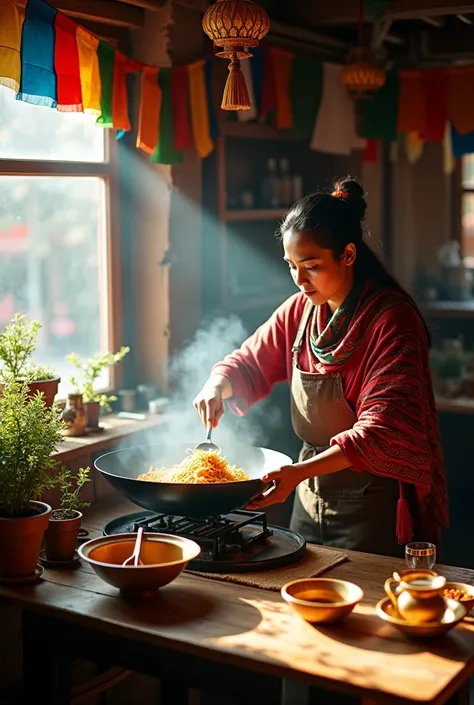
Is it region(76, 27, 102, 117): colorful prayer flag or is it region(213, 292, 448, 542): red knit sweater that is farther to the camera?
region(76, 27, 102, 117): colorful prayer flag

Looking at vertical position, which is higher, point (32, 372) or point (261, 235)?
point (261, 235)

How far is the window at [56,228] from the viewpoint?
345 cm

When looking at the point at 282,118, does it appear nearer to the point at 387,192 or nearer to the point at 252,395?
the point at 252,395

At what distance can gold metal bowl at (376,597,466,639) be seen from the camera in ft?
7.24

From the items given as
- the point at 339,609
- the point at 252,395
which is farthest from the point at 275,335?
the point at 339,609

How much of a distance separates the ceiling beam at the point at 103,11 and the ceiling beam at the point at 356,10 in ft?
4.59

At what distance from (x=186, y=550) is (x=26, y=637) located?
19.8 inches

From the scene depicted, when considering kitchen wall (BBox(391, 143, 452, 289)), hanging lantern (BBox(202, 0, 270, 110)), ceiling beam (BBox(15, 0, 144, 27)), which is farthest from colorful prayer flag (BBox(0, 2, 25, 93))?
kitchen wall (BBox(391, 143, 452, 289))

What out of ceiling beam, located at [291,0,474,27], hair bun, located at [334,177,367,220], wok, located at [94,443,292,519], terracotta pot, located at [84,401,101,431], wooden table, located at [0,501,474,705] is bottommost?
wooden table, located at [0,501,474,705]

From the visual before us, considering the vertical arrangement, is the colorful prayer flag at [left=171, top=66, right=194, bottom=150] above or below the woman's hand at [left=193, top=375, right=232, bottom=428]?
above

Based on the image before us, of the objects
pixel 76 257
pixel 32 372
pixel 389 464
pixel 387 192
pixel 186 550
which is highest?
pixel 387 192

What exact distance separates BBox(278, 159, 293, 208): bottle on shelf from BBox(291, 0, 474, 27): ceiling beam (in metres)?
0.77

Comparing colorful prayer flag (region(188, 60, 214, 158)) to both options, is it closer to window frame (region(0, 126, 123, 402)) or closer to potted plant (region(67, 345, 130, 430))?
window frame (region(0, 126, 123, 402))

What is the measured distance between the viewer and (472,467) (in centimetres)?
596
